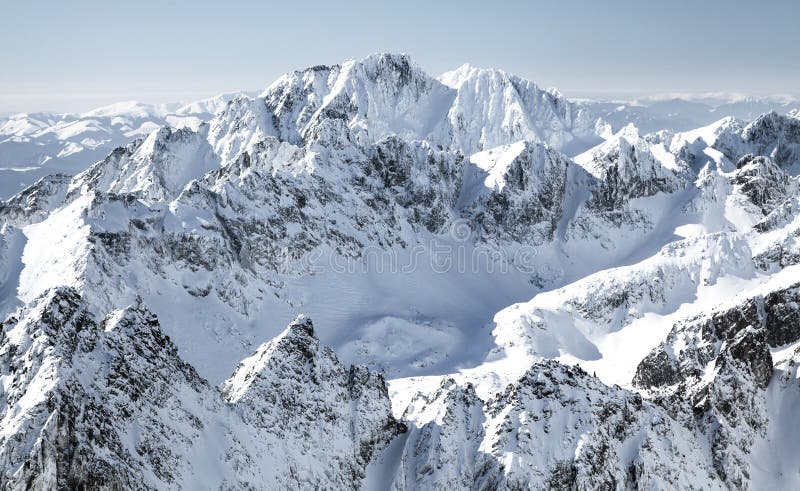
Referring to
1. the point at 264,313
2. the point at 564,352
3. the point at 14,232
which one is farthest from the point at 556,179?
the point at 14,232

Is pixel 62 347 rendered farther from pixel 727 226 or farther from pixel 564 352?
pixel 727 226

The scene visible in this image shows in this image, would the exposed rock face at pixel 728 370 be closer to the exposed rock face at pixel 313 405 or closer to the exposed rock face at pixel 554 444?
the exposed rock face at pixel 554 444

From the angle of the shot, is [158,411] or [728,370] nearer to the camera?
[158,411]

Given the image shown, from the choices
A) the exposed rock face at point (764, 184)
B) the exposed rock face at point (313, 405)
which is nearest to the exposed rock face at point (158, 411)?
the exposed rock face at point (313, 405)

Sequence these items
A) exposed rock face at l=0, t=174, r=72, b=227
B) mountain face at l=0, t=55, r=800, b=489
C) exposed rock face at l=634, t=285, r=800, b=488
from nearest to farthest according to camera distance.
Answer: mountain face at l=0, t=55, r=800, b=489 < exposed rock face at l=634, t=285, r=800, b=488 < exposed rock face at l=0, t=174, r=72, b=227

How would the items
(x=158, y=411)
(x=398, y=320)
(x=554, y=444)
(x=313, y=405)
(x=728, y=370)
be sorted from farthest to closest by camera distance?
(x=398, y=320) < (x=728, y=370) < (x=313, y=405) < (x=554, y=444) < (x=158, y=411)

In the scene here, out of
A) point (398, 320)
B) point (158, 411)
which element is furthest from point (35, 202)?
point (158, 411)

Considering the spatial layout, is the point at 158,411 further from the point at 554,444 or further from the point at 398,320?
the point at 398,320

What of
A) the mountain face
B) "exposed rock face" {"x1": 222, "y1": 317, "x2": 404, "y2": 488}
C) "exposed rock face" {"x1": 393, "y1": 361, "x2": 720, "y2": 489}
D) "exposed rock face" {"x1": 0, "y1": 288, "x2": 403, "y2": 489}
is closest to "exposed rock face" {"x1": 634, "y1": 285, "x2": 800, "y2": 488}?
the mountain face

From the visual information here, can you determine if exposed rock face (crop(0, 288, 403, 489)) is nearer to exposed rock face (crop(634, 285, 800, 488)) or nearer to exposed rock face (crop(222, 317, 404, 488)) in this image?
exposed rock face (crop(222, 317, 404, 488))
